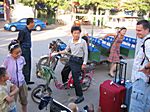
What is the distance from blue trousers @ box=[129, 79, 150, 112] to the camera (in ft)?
12.4

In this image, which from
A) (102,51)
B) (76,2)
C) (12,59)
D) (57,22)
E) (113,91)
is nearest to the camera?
(12,59)

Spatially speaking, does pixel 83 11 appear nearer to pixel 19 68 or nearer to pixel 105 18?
pixel 105 18

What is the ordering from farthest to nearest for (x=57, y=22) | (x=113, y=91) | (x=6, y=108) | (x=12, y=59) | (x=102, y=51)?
(x=57, y=22) < (x=102, y=51) < (x=113, y=91) < (x=12, y=59) < (x=6, y=108)

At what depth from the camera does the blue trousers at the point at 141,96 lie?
3773mm

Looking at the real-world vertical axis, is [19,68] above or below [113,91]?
above

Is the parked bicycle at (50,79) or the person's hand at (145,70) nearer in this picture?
the person's hand at (145,70)

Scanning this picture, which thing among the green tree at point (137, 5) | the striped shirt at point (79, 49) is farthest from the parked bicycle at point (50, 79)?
the green tree at point (137, 5)

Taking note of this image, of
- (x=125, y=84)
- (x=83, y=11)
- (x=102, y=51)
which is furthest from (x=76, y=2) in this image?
(x=125, y=84)

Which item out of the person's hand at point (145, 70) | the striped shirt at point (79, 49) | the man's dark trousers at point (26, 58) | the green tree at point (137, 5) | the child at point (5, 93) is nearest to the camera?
the child at point (5, 93)

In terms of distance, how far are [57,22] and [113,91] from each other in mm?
25625

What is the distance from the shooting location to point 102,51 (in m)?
8.70

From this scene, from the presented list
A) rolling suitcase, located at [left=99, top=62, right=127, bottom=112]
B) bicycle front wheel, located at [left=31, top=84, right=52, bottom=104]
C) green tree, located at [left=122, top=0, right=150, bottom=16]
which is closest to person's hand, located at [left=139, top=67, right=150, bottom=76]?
rolling suitcase, located at [left=99, top=62, right=127, bottom=112]

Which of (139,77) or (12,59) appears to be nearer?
(139,77)

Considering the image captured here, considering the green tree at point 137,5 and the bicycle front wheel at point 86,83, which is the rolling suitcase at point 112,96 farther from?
the green tree at point 137,5
